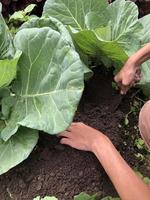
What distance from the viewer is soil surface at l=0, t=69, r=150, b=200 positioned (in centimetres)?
230

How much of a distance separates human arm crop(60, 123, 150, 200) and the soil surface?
0.07m

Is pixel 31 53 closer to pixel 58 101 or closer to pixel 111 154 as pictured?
pixel 58 101

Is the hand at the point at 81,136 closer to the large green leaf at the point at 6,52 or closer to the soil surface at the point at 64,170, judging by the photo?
the soil surface at the point at 64,170

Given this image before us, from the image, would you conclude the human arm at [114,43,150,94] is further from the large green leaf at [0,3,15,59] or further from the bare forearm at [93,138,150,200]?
the large green leaf at [0,3,15,59]

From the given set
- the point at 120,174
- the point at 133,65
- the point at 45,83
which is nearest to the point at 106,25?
the point at 133,65

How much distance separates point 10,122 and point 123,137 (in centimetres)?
60

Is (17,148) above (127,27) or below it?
below

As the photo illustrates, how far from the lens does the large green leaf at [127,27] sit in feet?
8.10

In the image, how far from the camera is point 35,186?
230 cm

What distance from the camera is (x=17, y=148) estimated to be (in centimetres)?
222

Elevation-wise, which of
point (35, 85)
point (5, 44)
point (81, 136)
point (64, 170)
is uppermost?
point (5, 44)

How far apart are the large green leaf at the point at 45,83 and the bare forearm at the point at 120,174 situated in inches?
8.8

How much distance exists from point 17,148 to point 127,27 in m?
0.77

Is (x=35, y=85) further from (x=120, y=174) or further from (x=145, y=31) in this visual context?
(x=145, y=31)
